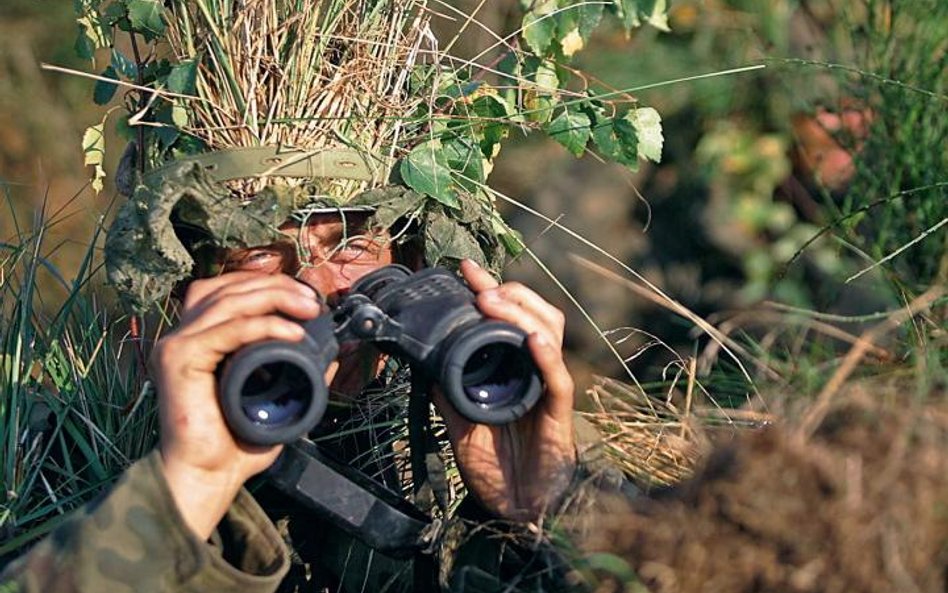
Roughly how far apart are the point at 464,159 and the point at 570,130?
0.18 meters

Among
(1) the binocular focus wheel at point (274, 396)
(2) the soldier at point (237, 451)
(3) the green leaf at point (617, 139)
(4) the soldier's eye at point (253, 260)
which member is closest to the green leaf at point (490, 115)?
(3) the green leaf at point (617, 139)

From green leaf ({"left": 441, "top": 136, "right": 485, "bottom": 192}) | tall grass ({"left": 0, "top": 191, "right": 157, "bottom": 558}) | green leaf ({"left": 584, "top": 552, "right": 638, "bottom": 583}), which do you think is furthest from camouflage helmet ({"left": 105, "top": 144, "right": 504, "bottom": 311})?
green leaf ({"left": 584, "top": 552, "right": 638, "bottom": 583})

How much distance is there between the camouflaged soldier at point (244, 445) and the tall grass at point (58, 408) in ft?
1.02

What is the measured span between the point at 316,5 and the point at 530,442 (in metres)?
0.70

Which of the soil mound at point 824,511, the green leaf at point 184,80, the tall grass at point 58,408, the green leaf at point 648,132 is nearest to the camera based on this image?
the soil mound at point 824,511

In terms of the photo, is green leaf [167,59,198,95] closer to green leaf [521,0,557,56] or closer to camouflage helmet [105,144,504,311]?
camouflage helmet [105,144,504,311]

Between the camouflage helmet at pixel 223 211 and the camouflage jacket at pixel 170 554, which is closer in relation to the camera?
the camouflage jacket at pixel 170 554

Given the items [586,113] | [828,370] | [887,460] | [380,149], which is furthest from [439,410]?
[887,460]

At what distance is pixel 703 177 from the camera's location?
209 inches

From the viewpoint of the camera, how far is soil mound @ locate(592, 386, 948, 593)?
136cm

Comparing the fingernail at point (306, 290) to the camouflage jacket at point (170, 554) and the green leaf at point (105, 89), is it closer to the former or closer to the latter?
the camouflage jacket at point (170, 554)

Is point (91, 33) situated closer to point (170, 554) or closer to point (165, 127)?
point (165, 127)

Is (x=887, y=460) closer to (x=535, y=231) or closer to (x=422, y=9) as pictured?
(x=422, y=9)

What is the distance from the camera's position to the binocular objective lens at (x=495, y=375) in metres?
1.96
